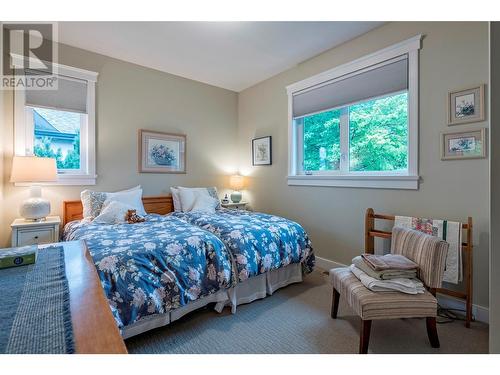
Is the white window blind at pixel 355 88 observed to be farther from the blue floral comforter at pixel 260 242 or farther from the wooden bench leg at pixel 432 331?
the wooden bench leg at pixel 432 331

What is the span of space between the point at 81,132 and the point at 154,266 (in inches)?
91.7

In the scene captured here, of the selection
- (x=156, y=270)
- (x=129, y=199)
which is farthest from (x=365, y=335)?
(x=129, y=199)

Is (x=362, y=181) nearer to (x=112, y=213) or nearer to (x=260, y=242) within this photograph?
(x=260, y=242)

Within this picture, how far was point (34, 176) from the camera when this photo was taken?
7.80ft

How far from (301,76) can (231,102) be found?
1482 millimetres

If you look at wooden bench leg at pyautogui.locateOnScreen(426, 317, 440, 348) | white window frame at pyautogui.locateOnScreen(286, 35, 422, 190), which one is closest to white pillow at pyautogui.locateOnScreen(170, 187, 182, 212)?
white window frame at pyautogui.locateOnScreen(286, 35, 422, 190)

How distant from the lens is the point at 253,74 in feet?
12.1

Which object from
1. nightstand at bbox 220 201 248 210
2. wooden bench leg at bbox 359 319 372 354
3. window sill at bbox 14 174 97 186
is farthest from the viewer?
nightstand at bbox 220 201 248 210

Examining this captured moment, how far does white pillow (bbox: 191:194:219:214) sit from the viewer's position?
3299mm

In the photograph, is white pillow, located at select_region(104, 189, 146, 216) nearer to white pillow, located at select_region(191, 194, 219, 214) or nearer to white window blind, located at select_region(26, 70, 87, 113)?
white pillow, located at select_region(191, 194, 219, 214)

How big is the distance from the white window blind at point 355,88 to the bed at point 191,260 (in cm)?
158

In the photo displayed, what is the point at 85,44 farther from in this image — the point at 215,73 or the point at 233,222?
the point at 233,222

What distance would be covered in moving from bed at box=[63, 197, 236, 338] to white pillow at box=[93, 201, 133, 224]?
220 millimetres
